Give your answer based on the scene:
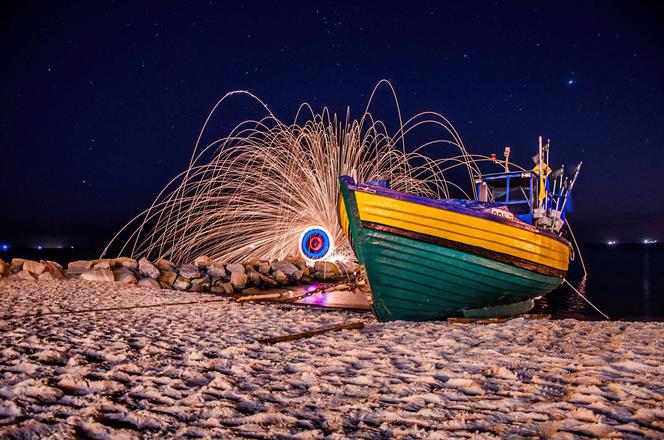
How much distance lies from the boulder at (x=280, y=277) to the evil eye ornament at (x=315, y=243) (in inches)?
113

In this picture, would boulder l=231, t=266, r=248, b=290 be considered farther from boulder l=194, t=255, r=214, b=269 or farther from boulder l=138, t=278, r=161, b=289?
boulder l=138, t=278, r=161, b=289

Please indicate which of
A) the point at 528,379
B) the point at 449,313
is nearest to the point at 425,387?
the point at 528,379

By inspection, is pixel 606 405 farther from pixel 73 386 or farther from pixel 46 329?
pixel 46 329

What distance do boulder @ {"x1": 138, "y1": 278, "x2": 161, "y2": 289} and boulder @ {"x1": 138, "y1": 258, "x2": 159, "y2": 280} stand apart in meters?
0.30

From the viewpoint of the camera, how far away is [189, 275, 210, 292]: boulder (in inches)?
533

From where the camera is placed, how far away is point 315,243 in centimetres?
1881

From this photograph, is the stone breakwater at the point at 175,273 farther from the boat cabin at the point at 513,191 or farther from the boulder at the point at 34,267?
the boat cabin at the point at 513,191

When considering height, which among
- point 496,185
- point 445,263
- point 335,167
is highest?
point 335,167

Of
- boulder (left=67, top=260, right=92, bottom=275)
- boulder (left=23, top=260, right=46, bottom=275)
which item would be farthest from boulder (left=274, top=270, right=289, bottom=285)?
boulder (left=23, top=260, right=46, bottom=275)

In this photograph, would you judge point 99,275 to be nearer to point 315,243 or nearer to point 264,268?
Answer: point 264,268

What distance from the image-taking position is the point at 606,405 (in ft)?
10.3

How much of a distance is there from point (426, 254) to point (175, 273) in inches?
380

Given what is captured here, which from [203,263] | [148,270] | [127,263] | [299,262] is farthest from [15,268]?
[299,262]

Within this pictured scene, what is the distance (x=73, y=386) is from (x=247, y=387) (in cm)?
141
